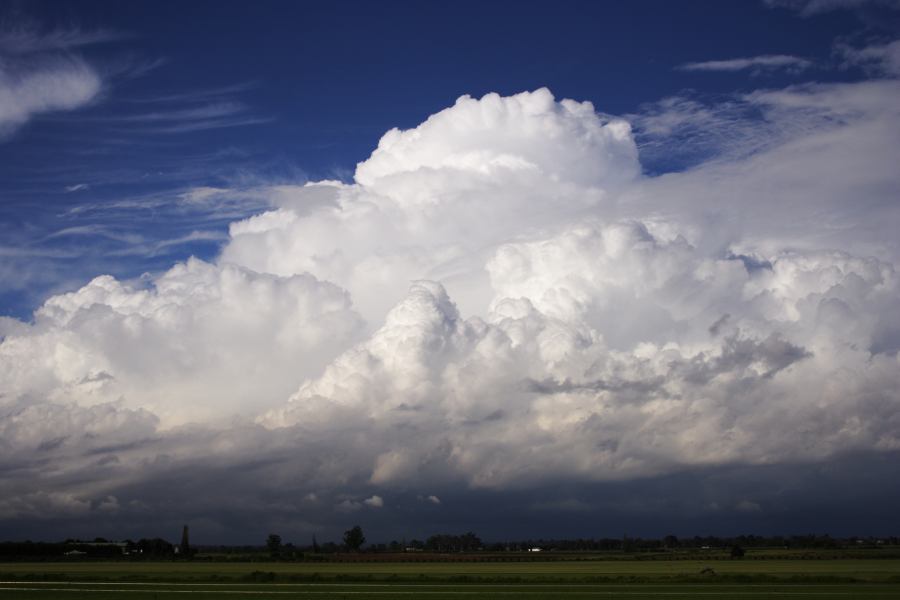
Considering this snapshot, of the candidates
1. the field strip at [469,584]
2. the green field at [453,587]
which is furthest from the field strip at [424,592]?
the field strip at [469,584]

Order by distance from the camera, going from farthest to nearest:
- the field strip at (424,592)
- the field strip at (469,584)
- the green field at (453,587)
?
1. the field strip at (469,584)
2. the green field at (453,587)
3. the field strip at (424,592)

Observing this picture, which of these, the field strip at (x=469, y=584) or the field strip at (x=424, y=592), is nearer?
the field strip at (x=424, y=592)

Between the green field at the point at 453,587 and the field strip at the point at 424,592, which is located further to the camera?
the green field at the point at 453,587

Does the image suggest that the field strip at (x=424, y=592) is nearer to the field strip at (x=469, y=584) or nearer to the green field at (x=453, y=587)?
the green field at (x=453, y=587)

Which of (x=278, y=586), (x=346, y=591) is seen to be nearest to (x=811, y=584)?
(x=346, y=591)

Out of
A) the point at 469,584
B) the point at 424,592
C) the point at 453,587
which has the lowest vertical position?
the point at 469,584

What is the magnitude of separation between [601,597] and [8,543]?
175 m

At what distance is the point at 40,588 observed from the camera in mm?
69812

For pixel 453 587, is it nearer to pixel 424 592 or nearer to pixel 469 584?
pixel 469 584

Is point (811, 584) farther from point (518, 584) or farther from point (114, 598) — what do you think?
point (114, 598)

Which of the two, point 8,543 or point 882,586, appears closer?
point 882,586

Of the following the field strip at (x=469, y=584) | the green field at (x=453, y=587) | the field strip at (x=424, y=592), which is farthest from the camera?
the field strip at (x=469, y=584)

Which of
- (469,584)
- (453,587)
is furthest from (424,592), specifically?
(469,584)

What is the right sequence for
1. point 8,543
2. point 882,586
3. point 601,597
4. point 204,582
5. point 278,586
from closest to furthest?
point 601,597 → point 882,586 → point 278,586 → point 204,582 → point 8,543
